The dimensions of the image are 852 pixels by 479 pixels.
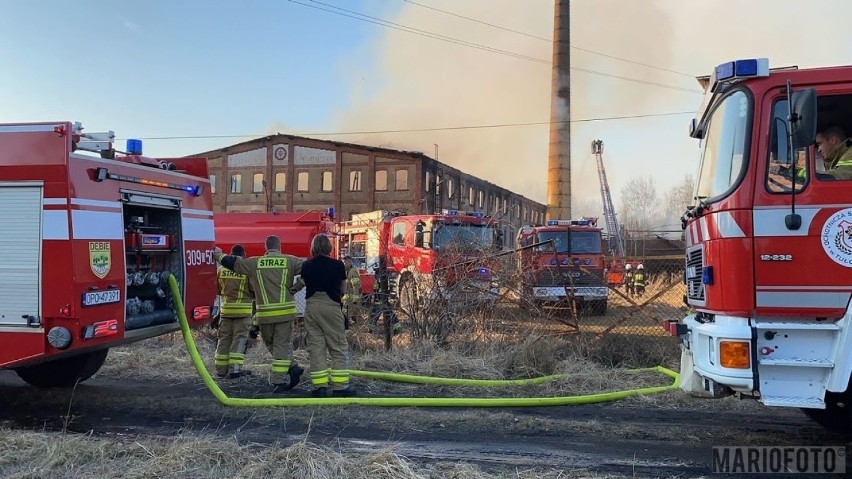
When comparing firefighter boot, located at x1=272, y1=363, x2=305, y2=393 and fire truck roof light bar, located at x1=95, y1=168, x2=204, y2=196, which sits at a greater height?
fire truck roof light bar, located at x1=95, y1=168, x2=204, y2=196

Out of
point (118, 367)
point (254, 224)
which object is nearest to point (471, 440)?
point (118, 367)

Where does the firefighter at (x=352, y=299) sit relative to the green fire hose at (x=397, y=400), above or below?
above

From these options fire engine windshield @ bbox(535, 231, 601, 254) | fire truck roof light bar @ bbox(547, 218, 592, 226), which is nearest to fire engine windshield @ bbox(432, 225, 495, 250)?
fire engine windshield @ bbox(535, 231, 601, 254)

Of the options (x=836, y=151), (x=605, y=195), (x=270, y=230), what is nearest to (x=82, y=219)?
(x=836, y=151)

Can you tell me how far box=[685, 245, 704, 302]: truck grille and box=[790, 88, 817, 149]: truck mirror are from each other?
1017 mm

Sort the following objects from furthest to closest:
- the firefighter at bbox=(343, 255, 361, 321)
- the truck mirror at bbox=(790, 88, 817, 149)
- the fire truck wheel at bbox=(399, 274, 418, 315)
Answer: the firefighter at bbox=(343, 255, 361, 321) < the fire truck wheel at bbox=(399, 274, 418, 315) < the truck mirror at bbox=(790, 88, 817, 149)

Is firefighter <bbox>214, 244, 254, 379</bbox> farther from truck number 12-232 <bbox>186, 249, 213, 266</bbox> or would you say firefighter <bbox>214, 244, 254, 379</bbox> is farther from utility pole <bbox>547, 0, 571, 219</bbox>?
utility pole <bbox>547, 0, 571, 219</bbox>

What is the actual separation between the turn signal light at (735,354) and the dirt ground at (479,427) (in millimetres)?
865

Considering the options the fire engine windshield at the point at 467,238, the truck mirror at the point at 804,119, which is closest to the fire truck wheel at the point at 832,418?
the truck mirror at the point at 804,119

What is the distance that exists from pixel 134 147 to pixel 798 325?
5899 mm

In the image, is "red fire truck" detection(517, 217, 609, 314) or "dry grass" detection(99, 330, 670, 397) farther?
"red fire truck" detection(517, 217, 609, 314)

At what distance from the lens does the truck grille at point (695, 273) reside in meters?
4.23

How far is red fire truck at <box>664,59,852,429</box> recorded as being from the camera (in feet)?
11.9

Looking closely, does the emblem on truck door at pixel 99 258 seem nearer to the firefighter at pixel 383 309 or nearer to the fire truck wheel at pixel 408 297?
the firefighter at pixel 383 309
